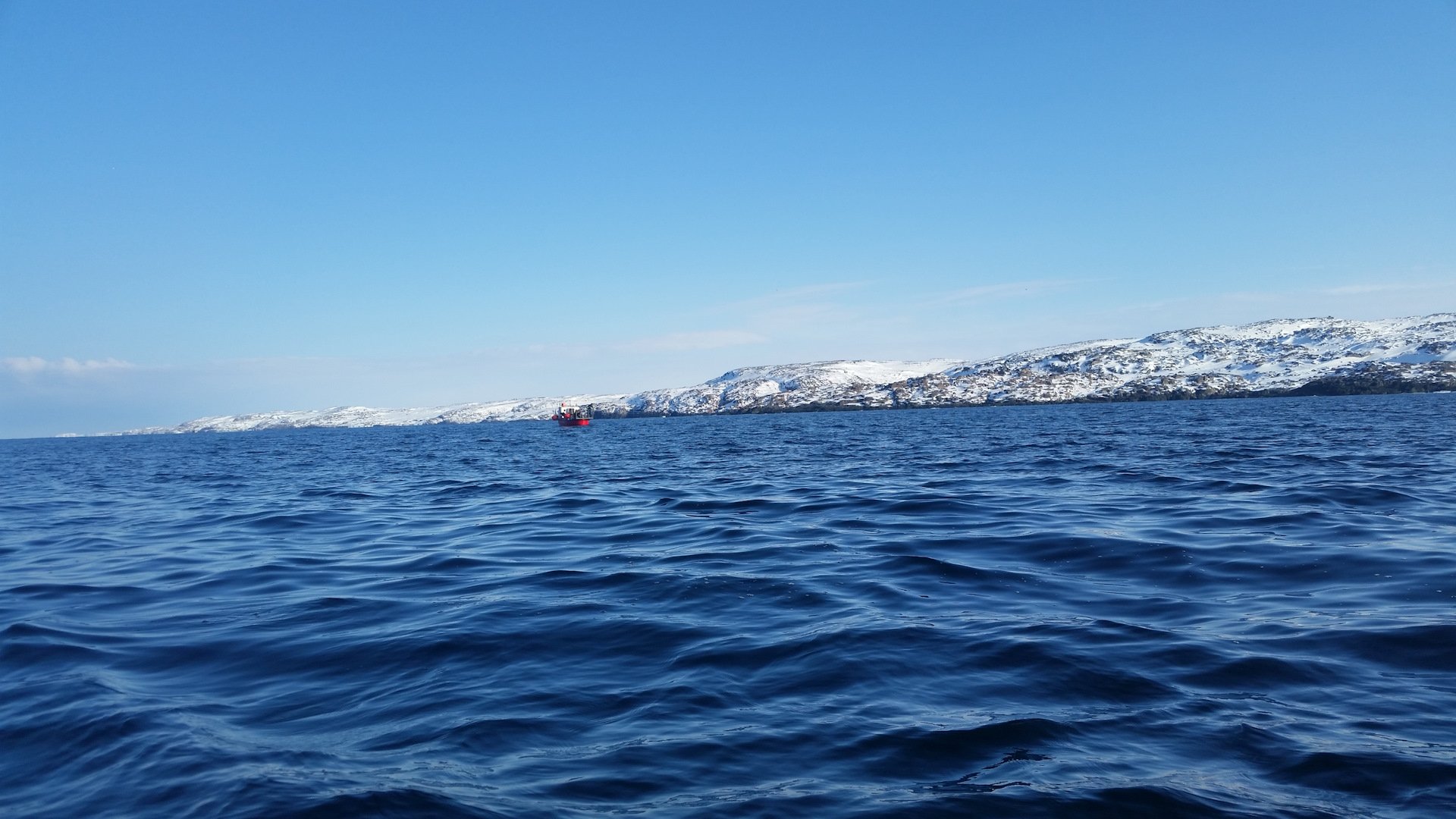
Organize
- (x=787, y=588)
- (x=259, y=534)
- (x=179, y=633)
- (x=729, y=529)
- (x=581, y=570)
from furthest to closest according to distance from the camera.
→ (x=259, y=534) → (x=729, y=529) → (x=581, y=570) → (x=787, y=588) → (x=179, y=633)

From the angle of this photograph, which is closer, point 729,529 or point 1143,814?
point 1143,814

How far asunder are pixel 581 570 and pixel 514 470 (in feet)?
99.7

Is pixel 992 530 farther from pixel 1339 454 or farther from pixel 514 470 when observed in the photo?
pixel 514 470

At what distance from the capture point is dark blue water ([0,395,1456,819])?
19.3 ft

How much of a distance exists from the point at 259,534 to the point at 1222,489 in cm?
2577

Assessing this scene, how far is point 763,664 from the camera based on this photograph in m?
8.76

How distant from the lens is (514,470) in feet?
143

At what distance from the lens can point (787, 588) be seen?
12422mm

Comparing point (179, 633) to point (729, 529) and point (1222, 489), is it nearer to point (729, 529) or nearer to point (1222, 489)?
point (729, 529)

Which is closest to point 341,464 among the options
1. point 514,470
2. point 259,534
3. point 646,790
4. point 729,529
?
point 514,470

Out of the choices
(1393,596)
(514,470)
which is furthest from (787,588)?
(514,470)

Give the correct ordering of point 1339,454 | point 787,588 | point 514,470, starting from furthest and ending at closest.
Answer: point 514,470 → point 1339,454 → point 787,588

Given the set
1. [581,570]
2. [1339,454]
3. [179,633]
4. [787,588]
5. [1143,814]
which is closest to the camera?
[1143,814]

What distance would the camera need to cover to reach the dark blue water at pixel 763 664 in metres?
5.89
